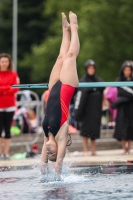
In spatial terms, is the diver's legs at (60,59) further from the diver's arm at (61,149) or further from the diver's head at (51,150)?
the diver's head at (51,150)

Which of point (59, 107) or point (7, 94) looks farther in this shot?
point (7, 94)

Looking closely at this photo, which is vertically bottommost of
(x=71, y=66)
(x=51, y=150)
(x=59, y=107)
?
(x=51, y=150)

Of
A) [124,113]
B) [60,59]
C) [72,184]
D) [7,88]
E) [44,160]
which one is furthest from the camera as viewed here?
[124,113]

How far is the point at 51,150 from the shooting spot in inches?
448

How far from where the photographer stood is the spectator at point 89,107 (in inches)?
691

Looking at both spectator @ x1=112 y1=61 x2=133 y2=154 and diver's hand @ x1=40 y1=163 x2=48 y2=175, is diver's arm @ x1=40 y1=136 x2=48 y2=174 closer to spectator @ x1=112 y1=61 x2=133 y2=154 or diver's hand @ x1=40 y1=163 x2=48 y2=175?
diver's hand @ x1=40 y1=163 x2=48 y2=175

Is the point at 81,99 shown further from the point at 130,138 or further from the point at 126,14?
the point at 126,14

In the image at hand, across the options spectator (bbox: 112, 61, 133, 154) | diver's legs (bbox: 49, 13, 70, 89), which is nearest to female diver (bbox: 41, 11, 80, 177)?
diver's legs (bbox: 49, 13, 70, 89)

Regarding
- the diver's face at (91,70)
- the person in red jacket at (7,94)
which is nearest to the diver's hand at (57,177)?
the person in red jacket at (7,94)

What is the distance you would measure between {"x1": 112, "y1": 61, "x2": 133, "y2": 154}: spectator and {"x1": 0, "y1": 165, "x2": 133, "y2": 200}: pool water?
476 cm

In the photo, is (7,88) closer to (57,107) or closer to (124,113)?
(124,113)

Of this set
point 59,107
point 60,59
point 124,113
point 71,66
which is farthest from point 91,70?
point 59,107

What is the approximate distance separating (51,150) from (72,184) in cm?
85

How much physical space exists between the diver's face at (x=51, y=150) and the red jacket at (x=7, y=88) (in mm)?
5449
